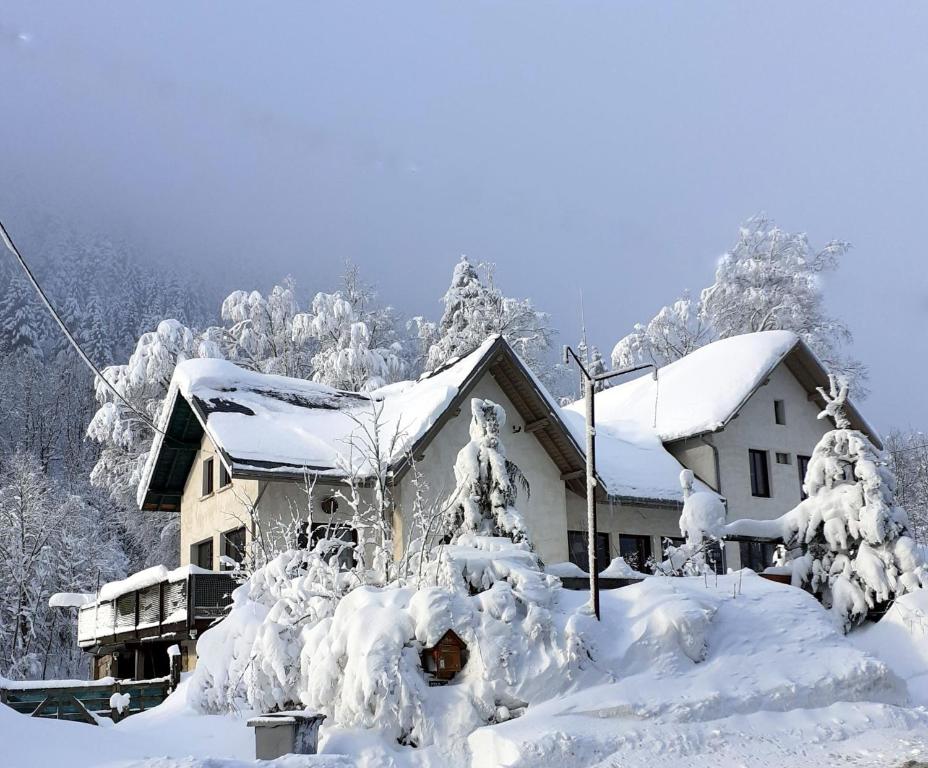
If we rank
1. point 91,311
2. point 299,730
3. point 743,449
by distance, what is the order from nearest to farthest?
point 299,730, point 743,449, point 91,311

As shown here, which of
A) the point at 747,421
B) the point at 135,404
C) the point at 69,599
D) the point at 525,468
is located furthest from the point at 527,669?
the point at 135,404

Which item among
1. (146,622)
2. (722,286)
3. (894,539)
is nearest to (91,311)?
(722,286)

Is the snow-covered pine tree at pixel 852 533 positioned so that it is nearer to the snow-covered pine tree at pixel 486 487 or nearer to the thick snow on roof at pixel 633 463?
the snow-covered pine tree at pixel 486 487

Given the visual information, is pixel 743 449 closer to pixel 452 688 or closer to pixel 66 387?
pixel 452 688

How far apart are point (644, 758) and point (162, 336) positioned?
2999 centimetres

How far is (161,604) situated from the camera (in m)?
22.4

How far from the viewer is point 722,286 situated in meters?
44.4

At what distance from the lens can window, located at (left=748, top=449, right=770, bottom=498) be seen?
96.1 ft

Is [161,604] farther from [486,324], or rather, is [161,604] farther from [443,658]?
[486,324]

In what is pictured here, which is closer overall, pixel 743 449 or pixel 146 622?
pixel 146 622

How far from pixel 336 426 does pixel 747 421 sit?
1256 cm

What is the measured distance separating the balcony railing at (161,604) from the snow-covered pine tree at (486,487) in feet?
18.7

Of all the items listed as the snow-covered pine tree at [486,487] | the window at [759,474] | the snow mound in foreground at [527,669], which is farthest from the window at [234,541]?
the window at [759,474]

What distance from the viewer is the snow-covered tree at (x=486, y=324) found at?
43.2 metres
